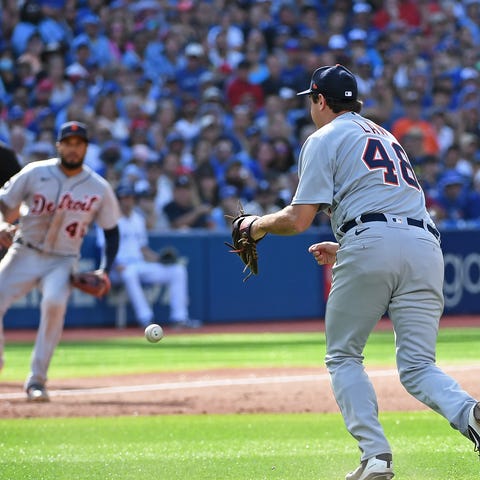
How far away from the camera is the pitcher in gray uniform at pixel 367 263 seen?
217 inches

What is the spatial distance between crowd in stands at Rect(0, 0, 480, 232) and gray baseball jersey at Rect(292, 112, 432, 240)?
37.7ft

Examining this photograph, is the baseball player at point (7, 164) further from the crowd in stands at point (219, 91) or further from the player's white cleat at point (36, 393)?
the crowd in stands at point (219, 91)

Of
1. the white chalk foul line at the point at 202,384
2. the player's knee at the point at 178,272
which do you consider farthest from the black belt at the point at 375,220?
the player's knee at the point at 178,272

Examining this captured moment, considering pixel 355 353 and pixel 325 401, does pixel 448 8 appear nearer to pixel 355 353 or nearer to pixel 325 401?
pixel 325 401

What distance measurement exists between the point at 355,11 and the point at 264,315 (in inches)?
302

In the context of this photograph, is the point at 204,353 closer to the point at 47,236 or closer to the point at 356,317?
the point at 47,236

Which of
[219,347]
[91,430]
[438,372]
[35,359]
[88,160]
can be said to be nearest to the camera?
[438,372]

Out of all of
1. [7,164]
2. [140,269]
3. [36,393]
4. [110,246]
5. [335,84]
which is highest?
[335,84]

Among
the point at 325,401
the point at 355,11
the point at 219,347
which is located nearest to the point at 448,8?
the point at 355,11

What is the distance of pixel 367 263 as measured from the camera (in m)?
5.52

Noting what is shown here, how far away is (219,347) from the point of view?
1478 centimetres

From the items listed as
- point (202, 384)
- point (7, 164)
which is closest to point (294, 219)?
point (202, 384)

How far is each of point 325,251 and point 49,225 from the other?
4348mm

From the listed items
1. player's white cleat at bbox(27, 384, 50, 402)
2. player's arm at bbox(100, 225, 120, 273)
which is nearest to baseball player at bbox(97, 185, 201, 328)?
player's arm at bbox(100, 225, 120, 273)
